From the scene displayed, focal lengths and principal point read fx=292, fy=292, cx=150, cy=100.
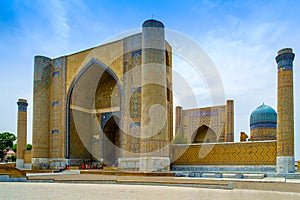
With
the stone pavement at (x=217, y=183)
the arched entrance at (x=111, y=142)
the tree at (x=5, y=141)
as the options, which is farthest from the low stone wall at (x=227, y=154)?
the tree at (x=5, y=141)

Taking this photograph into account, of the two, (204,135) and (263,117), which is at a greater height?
(263,117)

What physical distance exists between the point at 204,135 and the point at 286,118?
37.2 feet

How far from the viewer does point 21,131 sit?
16719 mm

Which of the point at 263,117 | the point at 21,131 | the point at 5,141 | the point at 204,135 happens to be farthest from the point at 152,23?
the point at 5,141

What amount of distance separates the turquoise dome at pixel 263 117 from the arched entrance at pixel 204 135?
299cm

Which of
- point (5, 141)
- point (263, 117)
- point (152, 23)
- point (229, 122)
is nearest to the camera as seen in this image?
point (152, 23)

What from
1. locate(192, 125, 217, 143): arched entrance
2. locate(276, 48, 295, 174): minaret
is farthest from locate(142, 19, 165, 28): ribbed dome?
locate(192, 125, 217, 143): arched entrance

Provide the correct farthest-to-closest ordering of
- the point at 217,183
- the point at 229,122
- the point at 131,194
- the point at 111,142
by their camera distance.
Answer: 1. the point at 229,122
2. the point at 111,142
3. the point at 217,183
4. the point at 131,194

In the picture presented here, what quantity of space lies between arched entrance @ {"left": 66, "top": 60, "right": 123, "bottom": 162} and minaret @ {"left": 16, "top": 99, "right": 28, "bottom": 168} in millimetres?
3863

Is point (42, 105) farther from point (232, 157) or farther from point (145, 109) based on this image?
point (232, 157)

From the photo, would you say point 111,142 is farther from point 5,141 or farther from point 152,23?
point 5,141

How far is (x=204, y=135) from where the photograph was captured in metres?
20.6

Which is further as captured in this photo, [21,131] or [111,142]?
[21,131]

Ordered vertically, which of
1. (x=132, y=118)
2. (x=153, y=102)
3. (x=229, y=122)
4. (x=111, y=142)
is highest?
(x=153, y=102)
